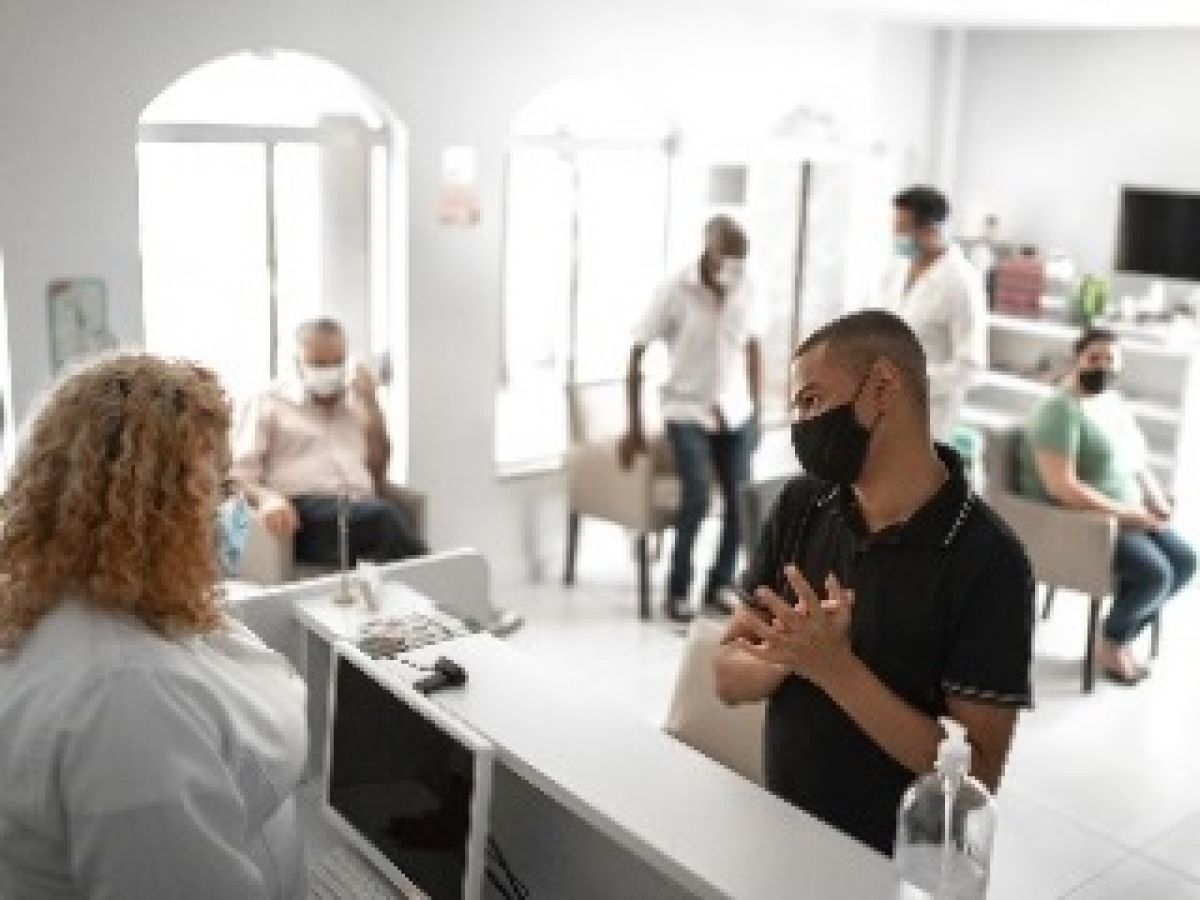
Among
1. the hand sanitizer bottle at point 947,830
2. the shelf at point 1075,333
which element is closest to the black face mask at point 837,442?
the hand sanitizer bottle at point 947,830

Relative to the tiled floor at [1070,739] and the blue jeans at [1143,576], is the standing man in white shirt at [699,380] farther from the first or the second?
the blue jeans at [1143,576]

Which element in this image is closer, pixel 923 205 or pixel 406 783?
pixel 406 783

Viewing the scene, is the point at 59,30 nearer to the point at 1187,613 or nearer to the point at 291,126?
the point at 291,126

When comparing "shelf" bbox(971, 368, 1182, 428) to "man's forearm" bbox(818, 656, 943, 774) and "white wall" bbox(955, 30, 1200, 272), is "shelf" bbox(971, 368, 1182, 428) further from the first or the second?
"man's forearm" bbox(818, 656, 943, 774)

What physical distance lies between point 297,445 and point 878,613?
2.92 metres

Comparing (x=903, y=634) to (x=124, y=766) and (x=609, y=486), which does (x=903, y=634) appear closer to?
(x=124, y=766)

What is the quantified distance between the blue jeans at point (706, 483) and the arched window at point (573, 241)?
736mm

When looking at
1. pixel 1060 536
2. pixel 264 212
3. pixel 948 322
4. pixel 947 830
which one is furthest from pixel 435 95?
pixel 947 830

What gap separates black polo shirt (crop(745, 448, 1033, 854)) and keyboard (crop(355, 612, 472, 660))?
0.66m

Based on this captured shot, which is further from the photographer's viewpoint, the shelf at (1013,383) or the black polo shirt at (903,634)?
the shelf at (1013,383)

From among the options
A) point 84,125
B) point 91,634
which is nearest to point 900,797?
point 91,634

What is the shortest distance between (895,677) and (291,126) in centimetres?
372

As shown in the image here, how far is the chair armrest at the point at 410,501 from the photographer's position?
4520 millimetres

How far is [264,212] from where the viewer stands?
4.86 m
